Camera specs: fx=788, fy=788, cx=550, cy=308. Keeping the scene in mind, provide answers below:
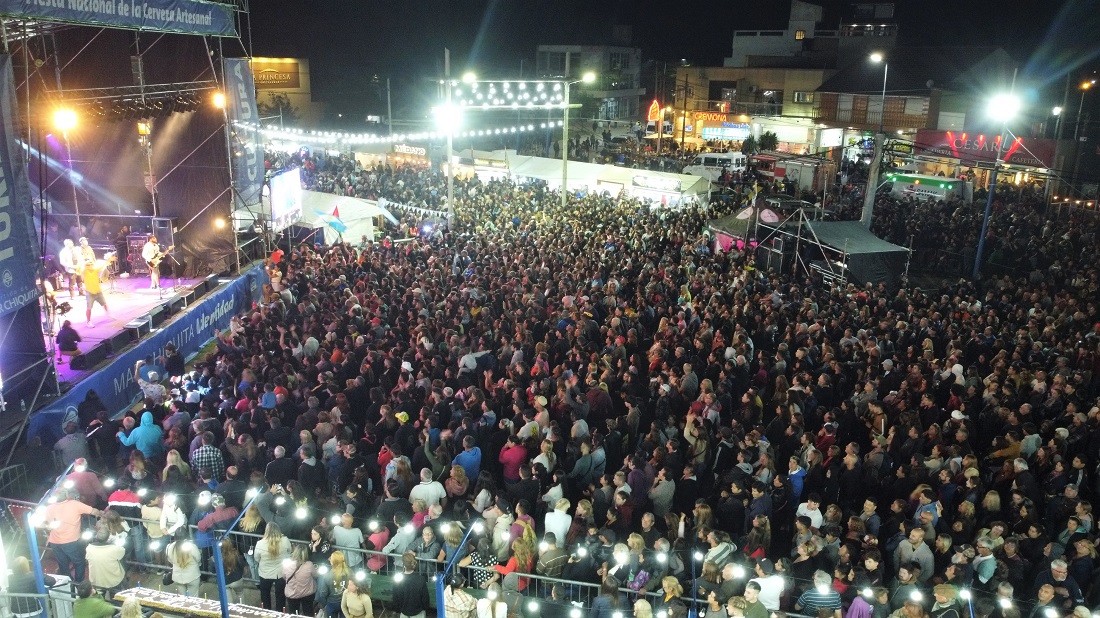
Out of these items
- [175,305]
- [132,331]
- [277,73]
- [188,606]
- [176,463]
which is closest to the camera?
[188,606]

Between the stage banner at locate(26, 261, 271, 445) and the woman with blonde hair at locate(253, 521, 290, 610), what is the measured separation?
4.89 m

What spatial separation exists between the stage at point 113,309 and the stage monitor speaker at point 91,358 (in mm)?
12

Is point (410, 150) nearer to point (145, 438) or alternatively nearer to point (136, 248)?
point (136, 248)

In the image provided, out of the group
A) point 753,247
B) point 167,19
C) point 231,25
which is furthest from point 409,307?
point 753,247

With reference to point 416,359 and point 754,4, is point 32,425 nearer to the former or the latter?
point 416,359

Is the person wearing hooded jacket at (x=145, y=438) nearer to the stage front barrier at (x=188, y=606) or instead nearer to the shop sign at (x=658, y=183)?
the stage front barrier at (x=188, y=606)

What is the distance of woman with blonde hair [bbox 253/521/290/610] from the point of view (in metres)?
5.94

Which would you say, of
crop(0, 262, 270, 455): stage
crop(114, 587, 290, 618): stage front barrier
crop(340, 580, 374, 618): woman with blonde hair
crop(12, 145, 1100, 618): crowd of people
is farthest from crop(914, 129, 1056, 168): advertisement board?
crop(114, 587, 290, 618): stage front barrier

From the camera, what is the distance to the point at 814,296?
13.0 m

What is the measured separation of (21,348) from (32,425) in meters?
1.01

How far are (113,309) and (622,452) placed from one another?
1022 cm

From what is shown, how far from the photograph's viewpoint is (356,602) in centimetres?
538

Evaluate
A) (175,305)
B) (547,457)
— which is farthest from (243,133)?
(547,457)

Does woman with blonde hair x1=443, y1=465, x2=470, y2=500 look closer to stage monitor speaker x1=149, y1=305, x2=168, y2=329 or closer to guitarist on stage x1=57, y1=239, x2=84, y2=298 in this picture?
stage monitor speaker x1=149, y1=305, x2=168, y2=329
